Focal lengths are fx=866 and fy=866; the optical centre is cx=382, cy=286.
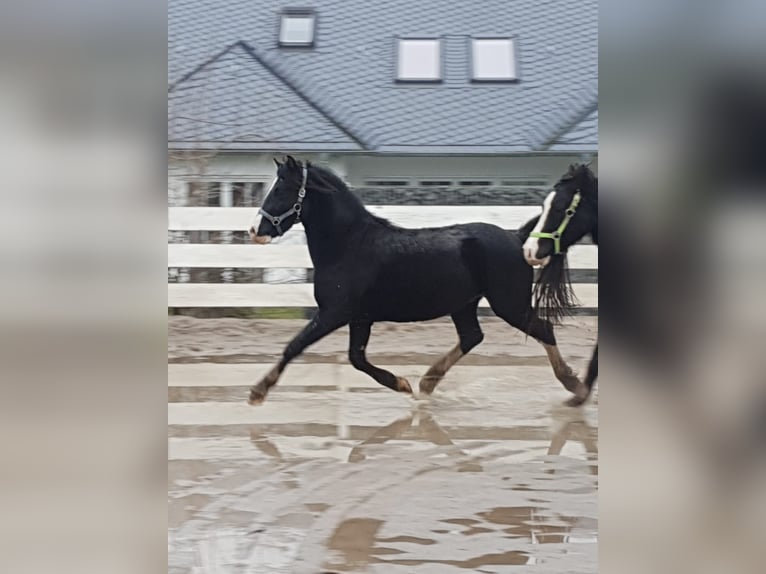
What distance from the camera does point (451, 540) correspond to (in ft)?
7.90

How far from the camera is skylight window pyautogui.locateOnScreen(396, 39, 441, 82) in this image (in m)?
3.05

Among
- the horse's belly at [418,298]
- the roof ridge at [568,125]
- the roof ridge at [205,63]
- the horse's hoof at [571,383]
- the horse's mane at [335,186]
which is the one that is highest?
the roof ridge at [205,63]

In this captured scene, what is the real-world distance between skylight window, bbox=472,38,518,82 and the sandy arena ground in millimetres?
902

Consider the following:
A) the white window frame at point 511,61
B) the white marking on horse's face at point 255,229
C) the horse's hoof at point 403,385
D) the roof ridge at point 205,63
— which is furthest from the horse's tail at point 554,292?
the roof ridge at point 205,63

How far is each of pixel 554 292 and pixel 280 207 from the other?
3.52 feet

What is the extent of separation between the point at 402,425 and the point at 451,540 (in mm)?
834

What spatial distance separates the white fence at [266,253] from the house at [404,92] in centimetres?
10

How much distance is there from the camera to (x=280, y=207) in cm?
326

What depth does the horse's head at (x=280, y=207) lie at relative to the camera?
322cm

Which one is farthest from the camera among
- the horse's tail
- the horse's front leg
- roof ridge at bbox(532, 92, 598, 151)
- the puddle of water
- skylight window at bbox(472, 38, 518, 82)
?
the horse's front leg

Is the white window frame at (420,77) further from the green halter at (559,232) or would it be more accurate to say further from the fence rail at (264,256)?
the green halter at (559,232)

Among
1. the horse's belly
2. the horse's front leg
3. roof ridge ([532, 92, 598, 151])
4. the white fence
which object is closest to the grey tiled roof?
roof ridge ([532, 92, 598, 151])

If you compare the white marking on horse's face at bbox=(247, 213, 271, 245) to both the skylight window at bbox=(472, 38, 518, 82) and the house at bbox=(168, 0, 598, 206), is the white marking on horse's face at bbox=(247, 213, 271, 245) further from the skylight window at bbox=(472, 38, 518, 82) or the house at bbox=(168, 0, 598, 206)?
the skylight window at bbox=(472, 38, 518, 82)
